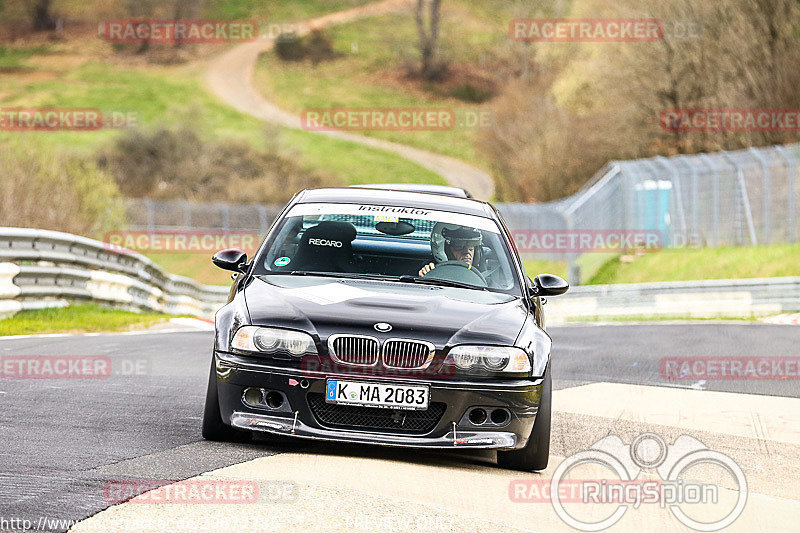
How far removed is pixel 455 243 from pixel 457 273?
17.7 inches

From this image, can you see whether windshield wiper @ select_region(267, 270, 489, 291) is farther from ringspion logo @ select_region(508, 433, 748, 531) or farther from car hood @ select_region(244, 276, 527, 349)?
ringspion logo @ select_region(508, 433, 748, 531)

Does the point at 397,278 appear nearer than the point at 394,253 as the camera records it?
Yes

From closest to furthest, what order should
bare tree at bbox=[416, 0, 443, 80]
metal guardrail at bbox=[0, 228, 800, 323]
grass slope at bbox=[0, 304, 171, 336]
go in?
grass slope at bbox=[0, 304, 171, 336]
metal guardrail at bbox=[0, 228, 800, 323]
bare tree at bbox=[416, 0, 443, 80]

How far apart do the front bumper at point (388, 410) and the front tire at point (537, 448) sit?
13cm

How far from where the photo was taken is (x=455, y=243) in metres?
8.98

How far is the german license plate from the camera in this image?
7176mm

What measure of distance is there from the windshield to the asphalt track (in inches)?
44.3

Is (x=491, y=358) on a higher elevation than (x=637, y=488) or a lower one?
higher

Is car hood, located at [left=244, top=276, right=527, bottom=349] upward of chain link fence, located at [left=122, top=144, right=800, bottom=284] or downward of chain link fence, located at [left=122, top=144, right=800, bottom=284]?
downward

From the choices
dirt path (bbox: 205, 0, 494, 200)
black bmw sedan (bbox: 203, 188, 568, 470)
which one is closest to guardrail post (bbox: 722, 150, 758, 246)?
black bmw sedan (bbox: 203, 188, 568, 470)

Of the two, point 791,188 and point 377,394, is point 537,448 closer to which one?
point 377,394

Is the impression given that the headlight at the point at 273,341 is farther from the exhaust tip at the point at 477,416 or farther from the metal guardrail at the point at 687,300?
the metal guardrail at the point at 687,300

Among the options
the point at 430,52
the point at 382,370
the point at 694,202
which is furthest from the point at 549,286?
the point at 430,52

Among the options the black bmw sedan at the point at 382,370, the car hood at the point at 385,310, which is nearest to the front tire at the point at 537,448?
the black bmw sedan at the point at 382,370
